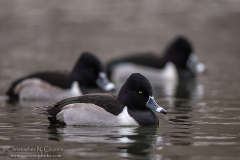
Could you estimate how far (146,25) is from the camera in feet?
86.0

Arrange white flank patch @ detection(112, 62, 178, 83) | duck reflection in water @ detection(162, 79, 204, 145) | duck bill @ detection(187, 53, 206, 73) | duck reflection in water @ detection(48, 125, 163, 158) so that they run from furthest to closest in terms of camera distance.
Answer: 1. duck bill @ detection(187, 53, 206, 73)
2. white flank patch @ detection(112, 62, 178, 83)
3. duck reflection in water @ detection(162, 79, 204, 145)
4. duck reflection in water @ detection(48, 125, 163, 158)

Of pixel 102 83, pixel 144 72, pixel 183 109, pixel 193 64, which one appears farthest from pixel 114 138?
pixel 193 64

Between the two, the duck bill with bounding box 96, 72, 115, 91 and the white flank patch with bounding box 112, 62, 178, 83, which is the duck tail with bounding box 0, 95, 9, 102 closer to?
the duck bill with bounding box 96, 72, 115, 91

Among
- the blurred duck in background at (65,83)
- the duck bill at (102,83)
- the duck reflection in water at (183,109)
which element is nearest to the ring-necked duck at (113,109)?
the duck reflection in water at (183,109)

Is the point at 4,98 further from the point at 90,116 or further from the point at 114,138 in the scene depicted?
the point at 114,138

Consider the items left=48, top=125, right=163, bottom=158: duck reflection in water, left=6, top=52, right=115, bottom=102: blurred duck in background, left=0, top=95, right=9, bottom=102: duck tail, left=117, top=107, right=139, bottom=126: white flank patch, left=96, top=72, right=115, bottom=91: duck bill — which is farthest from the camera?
left=96, top=72, right=115, bottom=91: duck bill

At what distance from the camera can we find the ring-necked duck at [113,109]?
10.2m

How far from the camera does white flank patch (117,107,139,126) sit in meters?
10.1

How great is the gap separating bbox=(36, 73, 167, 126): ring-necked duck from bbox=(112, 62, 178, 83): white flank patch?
27.1 ft

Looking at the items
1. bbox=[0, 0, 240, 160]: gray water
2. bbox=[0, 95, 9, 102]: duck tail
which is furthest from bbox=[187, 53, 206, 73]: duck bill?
bbox=[0, 95, 9, 102]: duck tail

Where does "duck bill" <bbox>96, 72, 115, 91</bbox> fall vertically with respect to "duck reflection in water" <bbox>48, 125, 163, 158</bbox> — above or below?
above

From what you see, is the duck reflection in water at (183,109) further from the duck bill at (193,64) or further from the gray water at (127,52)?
the duck bill at (193,64)

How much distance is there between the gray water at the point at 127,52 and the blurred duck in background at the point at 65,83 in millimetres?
567

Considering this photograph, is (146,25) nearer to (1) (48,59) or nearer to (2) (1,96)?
(1) (48,59)
